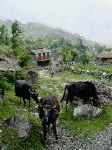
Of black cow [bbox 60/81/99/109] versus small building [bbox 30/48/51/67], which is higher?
black cow [bbox 60/81/99/109]

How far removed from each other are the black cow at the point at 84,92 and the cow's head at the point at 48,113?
393 inches

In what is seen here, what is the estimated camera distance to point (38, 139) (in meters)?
26.8

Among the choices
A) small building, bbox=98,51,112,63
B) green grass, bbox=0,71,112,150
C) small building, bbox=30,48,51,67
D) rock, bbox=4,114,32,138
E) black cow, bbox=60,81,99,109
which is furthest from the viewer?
small building, bbox=30,48,51,67

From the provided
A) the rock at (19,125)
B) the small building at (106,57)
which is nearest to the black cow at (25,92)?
the rock at (19,125)

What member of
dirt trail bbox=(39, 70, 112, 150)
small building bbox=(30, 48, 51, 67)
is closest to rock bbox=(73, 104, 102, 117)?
dirt trail bbox=(39, 70, 112, 150)

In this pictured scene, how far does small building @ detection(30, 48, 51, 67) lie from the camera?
4929 inches

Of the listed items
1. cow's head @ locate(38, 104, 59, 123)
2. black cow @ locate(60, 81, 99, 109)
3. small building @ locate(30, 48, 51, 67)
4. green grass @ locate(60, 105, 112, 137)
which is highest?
cow's head @ locate(38, 104, 59, 123)

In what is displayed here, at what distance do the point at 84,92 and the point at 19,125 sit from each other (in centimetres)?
1099

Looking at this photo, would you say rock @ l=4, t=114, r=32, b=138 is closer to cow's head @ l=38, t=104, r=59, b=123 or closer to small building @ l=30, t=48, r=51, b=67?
cow's head @ l=38, t=104, r=59, b=123

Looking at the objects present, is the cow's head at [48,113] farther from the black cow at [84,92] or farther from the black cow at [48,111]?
the black cow at [84,92]

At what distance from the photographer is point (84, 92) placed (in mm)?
36312

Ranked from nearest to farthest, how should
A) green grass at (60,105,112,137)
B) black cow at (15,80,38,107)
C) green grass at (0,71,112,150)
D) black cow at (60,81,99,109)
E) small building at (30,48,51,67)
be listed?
green grass at (0,71,112,150) → green grass at (60,105,112,137) → black cow at (60,81,99,109) → black cow at (15,80,38,107) → small building at (30,48,51,67)

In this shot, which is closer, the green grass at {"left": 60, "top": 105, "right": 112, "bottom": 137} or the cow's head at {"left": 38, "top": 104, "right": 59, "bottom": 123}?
the cow's head at {"left": 38, "top": 104, "right": 59, "bottom": 123}

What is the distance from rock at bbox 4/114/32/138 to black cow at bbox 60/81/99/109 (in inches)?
395
